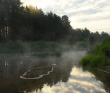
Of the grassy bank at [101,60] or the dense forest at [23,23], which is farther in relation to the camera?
the dense forest at [23,23]

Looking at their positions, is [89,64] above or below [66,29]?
below

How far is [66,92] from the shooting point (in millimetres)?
10539

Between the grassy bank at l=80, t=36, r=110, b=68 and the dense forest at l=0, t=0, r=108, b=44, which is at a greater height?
the dense forest at l=0, t=0, r=108, b=44

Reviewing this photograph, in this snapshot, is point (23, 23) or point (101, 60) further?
point (23, 23)

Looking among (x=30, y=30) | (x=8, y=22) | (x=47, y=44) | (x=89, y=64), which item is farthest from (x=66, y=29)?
(x=89, y=64)

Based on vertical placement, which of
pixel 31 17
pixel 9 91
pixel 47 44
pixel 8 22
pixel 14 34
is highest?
pixel 31 17

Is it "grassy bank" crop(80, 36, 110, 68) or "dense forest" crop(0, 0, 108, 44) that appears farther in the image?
"dense forest" crop(0, 0, 108, 44)

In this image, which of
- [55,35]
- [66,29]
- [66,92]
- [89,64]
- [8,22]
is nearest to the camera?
[66,92]

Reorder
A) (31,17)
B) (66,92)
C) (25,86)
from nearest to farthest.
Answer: (66,92) → (25,86) → (31,17)

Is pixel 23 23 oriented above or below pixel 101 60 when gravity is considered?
above

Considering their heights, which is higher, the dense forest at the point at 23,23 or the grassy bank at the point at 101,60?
the dense forest at the point at 23,23

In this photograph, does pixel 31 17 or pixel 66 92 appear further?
pixel 31 17

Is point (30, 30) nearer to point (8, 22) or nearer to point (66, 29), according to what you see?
point (8, 22)

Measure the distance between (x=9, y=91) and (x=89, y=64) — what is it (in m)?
12.7
